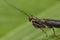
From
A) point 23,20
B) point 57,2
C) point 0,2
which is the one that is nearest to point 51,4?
point 57,2

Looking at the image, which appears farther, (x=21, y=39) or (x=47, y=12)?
(x=47, y=12)

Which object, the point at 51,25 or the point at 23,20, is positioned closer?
the point at 51,25

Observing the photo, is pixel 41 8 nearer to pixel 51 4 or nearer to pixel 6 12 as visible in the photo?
pixel 51 4

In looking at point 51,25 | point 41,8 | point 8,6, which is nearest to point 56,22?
point 51,25

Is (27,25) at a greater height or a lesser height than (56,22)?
lesser

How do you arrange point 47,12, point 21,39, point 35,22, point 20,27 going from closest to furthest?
point 35,22, point 21,39, point 20,27, point 47,12

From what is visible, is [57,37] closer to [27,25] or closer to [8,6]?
[27,25]

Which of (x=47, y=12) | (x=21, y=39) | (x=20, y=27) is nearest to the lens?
(x=21, y=39)
